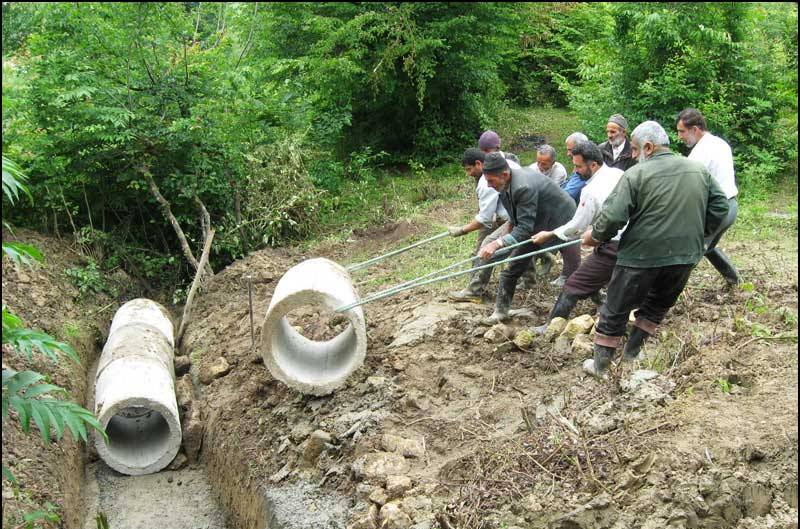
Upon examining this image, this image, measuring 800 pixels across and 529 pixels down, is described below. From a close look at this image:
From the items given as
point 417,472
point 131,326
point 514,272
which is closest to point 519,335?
point 514,272

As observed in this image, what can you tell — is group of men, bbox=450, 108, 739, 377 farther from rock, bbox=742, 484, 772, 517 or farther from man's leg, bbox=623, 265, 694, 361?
rock, bbox=742, 484, 772, 517

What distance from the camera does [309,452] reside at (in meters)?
6.45

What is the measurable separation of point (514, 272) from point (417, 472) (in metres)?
2.52

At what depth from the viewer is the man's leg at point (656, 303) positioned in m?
5.76

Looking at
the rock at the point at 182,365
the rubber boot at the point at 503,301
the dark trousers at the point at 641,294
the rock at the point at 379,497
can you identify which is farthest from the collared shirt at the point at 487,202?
the rock at the point at 182,365

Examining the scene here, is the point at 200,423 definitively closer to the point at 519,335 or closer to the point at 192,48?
the point at 519,335

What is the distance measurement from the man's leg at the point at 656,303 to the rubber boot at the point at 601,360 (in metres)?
0.22

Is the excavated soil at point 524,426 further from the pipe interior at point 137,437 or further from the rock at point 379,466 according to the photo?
the pipe interior at point 137,437

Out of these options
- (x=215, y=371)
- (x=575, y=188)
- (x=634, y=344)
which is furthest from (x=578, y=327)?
(x=215, y=371)

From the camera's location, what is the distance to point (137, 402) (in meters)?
7.62

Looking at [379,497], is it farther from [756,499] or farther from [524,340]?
[756,499]

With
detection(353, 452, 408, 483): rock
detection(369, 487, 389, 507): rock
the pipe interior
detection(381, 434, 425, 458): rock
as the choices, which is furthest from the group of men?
the pipe interior

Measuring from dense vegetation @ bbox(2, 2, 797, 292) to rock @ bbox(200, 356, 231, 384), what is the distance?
317 cm

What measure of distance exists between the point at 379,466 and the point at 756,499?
2.64 meters
